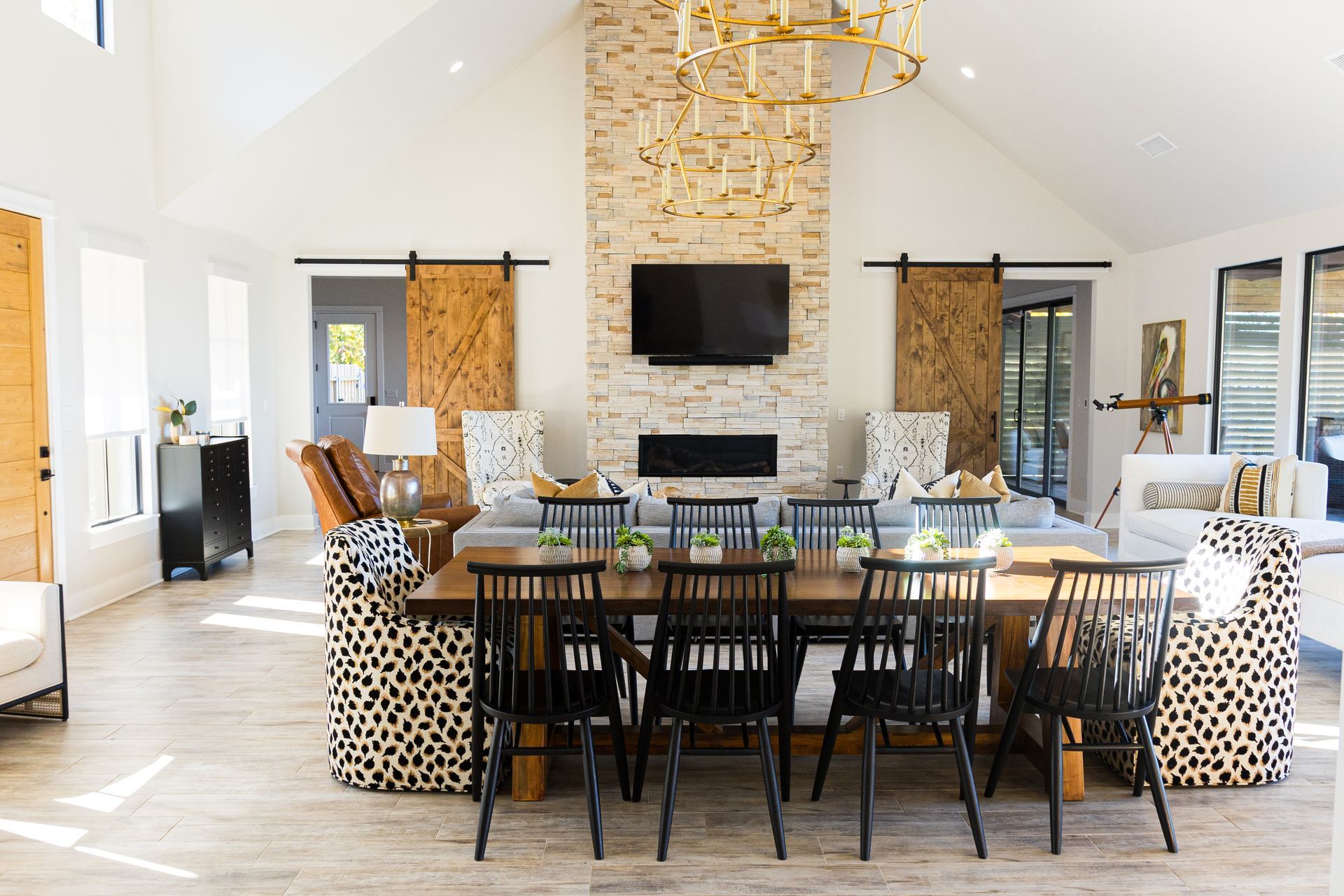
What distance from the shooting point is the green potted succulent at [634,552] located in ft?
12.1

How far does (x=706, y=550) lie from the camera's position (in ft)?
11.9

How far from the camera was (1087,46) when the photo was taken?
21.7ft

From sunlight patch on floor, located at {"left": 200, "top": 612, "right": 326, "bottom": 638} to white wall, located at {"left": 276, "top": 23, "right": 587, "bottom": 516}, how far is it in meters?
3.66

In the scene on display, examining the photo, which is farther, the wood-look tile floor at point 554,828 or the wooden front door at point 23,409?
the wooden front door at point 23,409

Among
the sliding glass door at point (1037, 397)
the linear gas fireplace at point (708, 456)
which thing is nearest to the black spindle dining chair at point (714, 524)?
the linear gas fireplace at point (708, 456)

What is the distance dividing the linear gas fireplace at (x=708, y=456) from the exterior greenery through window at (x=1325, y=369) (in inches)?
163

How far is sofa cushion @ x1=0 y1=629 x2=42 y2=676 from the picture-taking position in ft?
12.4

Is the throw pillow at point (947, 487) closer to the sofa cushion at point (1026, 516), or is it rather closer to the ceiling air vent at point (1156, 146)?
the sofa cushion at point (1026, 516)

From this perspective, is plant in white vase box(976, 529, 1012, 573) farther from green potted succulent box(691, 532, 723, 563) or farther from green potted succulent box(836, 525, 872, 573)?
green potted succulent box(691, 532, 723, 563)

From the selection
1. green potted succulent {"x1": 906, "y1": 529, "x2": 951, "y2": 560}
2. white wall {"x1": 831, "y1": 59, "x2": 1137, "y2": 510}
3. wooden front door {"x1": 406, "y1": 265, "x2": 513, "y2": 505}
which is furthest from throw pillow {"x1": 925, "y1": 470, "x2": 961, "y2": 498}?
wooden front door {"x1": 406, "y1": 265, "x2": 513, "y2": 505}

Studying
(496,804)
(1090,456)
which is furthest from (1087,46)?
Answer: (496,804)

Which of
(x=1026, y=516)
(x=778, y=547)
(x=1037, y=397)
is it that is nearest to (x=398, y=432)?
(x=778, y=547)

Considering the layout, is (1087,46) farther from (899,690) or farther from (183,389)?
(183,389)

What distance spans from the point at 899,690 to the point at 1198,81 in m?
5.15
